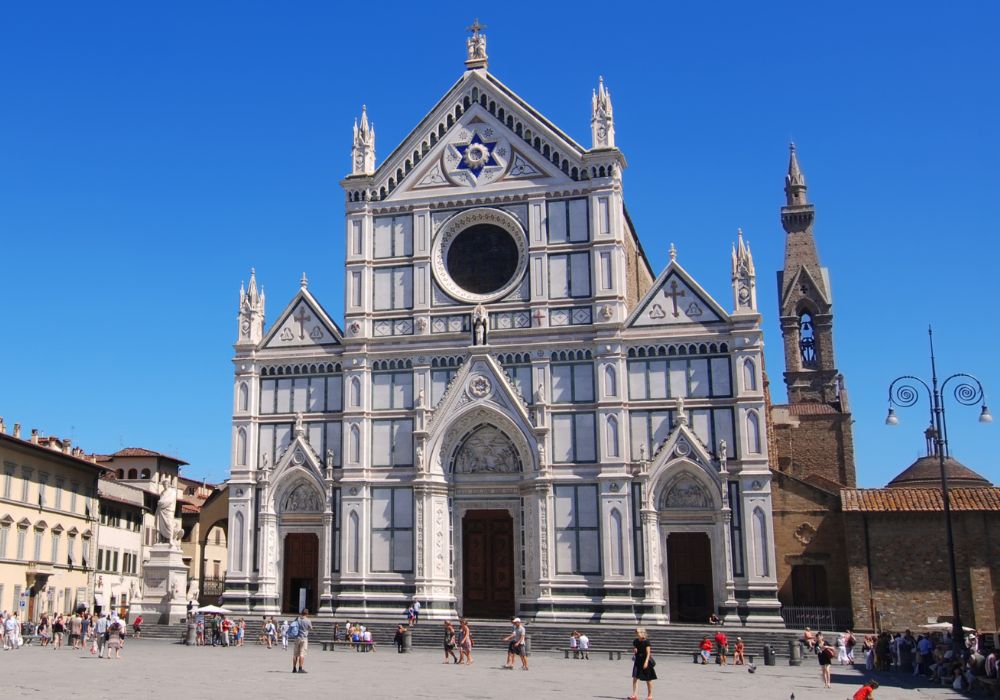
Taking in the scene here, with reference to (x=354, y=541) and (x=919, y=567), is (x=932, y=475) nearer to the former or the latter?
(x=919, y=567)

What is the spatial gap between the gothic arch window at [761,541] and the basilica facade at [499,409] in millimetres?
77

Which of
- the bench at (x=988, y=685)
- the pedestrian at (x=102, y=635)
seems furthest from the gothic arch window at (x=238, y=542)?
the bench at (x=988, y=685)

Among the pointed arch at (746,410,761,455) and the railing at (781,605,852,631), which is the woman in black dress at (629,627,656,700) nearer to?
the pointed arch at (746,410,761,455)

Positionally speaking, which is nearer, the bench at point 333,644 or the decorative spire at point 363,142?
the bench at point 333,644

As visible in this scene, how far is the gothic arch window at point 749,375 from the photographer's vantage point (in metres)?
38.7

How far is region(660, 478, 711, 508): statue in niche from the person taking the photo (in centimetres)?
3884

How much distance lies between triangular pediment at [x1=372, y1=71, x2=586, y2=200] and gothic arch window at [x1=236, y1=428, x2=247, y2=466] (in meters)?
11.5

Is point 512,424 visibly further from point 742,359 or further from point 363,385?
point 742,359

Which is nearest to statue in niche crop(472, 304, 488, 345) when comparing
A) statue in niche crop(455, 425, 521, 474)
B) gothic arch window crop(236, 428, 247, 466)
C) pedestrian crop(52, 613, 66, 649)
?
statue in niche crop(455, 425, 521, 474)

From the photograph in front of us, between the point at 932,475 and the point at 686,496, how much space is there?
93.5 ft

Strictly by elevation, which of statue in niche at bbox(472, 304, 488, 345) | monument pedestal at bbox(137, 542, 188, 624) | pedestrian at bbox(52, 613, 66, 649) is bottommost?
pedestrian at bbox(52, 613, 66, 649)

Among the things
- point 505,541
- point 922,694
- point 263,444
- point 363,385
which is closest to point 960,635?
point 922,694

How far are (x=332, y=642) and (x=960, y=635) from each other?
64.2ft

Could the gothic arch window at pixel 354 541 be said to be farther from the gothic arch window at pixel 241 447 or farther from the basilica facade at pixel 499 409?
the gothic arch window at pixel 241 447
